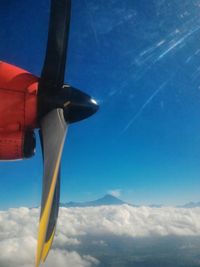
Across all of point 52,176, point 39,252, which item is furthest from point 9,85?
point 39,252

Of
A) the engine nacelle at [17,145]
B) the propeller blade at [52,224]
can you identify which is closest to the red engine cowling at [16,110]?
the engine nacelle at [17,145]

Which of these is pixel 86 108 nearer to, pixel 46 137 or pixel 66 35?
pixel 46 137

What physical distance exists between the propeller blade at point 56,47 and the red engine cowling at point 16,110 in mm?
471

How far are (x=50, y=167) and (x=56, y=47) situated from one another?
412 cm

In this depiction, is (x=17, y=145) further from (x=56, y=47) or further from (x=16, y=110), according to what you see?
(x=56, y=47)

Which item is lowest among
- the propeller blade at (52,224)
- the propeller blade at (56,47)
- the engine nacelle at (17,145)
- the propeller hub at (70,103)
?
the propeller blade at (52,224)

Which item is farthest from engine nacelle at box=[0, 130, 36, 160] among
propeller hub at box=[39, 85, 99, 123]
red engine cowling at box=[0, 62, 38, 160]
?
propeller hub at box=[39, 85, 99, 123]

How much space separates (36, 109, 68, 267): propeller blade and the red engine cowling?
54 centimetres

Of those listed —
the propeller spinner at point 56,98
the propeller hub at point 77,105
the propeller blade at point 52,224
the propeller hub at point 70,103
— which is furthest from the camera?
the propeller hub at point 77,105

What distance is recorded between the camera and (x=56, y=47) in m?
9.12

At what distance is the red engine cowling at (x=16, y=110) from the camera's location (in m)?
8.35

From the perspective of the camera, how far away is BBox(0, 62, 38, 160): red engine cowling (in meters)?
8.35

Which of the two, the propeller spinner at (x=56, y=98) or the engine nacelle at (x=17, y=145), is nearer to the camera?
the propeller spinner at (x=56, y=98)

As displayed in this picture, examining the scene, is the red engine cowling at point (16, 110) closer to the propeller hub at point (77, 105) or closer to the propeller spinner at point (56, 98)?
the propeller spinner at point (56, 98)
